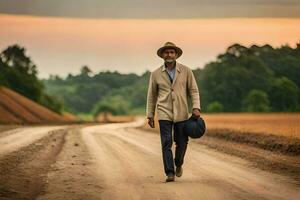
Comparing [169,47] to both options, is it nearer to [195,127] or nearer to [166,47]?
[166,47]

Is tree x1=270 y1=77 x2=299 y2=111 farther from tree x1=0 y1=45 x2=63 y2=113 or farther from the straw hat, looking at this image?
the straw hat

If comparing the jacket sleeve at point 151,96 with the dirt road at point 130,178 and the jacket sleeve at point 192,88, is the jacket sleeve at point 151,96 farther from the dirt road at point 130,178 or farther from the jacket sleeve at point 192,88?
the dirt road at point 130,178

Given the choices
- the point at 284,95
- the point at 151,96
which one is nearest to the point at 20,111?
the point at 284,95

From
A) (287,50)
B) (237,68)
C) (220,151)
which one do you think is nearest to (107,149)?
(220,151)

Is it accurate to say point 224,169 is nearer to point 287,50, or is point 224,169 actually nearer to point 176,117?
point 176,117

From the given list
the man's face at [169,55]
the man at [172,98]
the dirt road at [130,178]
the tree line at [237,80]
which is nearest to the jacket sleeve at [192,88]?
the man at [172,98]

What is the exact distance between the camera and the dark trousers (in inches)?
483

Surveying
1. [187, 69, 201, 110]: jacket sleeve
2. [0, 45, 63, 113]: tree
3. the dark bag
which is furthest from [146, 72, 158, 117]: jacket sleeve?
[0, 45, 63, 113]: tree

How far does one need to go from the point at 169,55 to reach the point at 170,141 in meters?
1.39

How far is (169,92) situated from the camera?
12.4 m

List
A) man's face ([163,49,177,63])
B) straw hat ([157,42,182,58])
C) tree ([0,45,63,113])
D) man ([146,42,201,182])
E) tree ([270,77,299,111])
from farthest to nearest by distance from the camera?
1. tree ([0,45,63,113])
2. tree ([270,77,299,111])
3. man ([146,42,201,182])
4. man's face ([163,49,177,63])
5. straw hat ([157,42,182,58])

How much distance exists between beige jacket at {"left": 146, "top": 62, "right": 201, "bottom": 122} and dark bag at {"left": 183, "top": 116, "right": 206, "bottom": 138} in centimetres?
15

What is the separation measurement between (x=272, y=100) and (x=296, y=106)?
43.5 ft

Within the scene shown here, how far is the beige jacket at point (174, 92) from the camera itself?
40.6 feet
